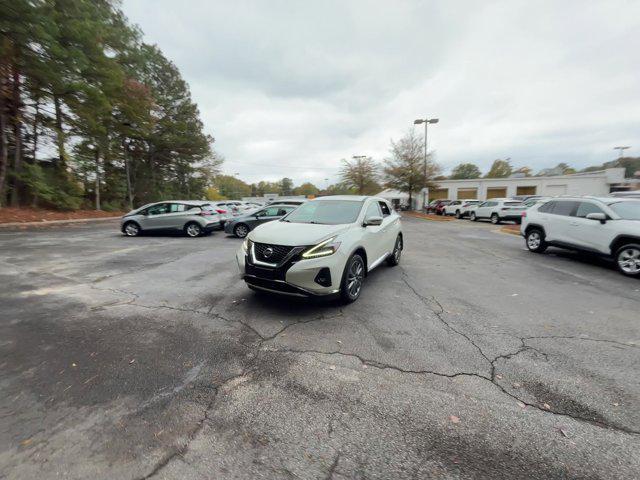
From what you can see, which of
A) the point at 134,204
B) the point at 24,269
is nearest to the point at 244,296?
the point at 24,269

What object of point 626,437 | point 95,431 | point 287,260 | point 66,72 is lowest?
point 626,437

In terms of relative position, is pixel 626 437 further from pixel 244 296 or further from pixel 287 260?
pixel 244 296

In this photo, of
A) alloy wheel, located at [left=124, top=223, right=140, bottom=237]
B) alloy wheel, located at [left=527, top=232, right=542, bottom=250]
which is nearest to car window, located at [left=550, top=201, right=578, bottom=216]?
alloy wheel, located at [left=527, top=232, right=542, bottom=250]

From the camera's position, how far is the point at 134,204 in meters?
32.9

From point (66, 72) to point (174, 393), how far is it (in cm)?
2172

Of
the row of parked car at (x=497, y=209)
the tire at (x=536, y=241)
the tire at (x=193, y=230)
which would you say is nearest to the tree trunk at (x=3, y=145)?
the tire at (x=193, y=230)

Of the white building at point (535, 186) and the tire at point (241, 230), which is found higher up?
the white building at point (535, 186)

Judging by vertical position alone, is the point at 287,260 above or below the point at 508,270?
above

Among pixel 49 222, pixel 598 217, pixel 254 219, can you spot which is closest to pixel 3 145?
pixel 49 222

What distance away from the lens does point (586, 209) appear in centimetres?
751

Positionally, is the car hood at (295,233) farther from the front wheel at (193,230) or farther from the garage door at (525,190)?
the garage door at (525,190)

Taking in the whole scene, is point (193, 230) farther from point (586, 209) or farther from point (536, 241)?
point (586, 209)

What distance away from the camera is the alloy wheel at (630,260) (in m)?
6.27

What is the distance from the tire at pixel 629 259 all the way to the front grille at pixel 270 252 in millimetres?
7605
